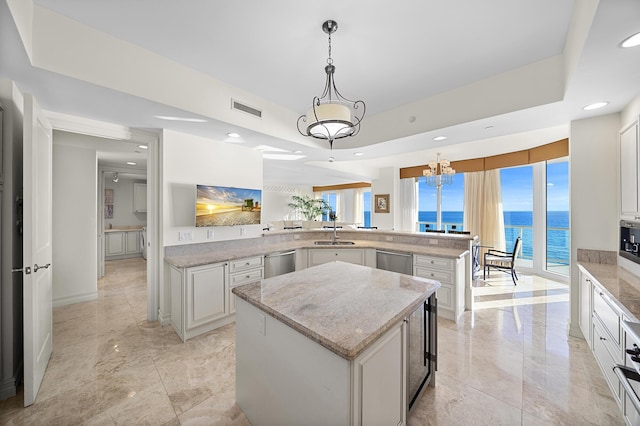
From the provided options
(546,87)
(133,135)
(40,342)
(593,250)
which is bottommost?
(40,342)

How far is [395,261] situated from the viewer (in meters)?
3.63

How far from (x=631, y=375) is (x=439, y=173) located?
210 inches

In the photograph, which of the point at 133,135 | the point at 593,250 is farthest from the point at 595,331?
the point at 133,135

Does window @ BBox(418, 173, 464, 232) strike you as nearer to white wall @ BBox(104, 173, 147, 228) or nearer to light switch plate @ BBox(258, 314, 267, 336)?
light switch plate @ BBox(258, 314, 267, 336)

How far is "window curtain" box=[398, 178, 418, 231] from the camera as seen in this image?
7.59 m

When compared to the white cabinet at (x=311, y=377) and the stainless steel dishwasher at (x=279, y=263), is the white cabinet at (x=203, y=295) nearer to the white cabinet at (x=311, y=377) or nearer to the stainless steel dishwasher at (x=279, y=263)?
the stainless steel dishwasher at (x=279, y=263)

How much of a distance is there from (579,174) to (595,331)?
1.63m

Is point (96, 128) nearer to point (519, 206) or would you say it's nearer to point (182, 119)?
point (182, 119)

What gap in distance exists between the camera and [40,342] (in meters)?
1.98

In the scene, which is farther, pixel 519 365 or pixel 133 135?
pixel 133 135

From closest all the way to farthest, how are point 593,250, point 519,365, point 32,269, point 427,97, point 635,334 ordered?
point 635,334 < point 32,269 < point 519,365 < point 593,250 < point 427,97

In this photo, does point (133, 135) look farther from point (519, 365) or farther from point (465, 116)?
point (519, 365)

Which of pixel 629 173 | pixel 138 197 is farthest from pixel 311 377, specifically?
pixel 138 197

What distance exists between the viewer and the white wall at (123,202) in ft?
22.9
